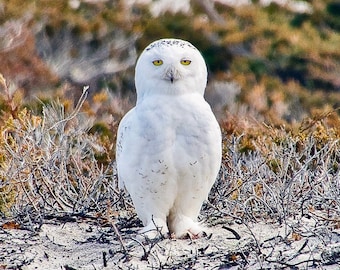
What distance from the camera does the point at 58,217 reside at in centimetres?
591

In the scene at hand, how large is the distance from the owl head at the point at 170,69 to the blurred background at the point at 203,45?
27.0ft

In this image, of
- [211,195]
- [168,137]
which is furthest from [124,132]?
[211,195]

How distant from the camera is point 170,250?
521 centimetres

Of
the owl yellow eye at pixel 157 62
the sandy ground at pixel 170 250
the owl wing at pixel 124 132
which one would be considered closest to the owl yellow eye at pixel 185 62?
the owl yellow eye at pixel 157 62

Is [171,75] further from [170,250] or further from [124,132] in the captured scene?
[170,250]

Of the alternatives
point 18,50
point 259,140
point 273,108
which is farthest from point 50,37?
point 259,140

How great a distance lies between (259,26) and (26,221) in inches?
548

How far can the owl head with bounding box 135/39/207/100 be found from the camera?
5.26 m

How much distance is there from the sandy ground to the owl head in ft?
2.62

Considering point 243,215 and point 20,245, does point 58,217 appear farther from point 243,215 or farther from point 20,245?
point 243,215

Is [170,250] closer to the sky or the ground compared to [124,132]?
closer to the ground

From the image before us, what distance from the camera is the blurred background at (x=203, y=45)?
15195mm

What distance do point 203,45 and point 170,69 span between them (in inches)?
545

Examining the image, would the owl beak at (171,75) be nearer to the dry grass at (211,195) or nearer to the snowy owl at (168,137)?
the snowy owl at (168,137)
